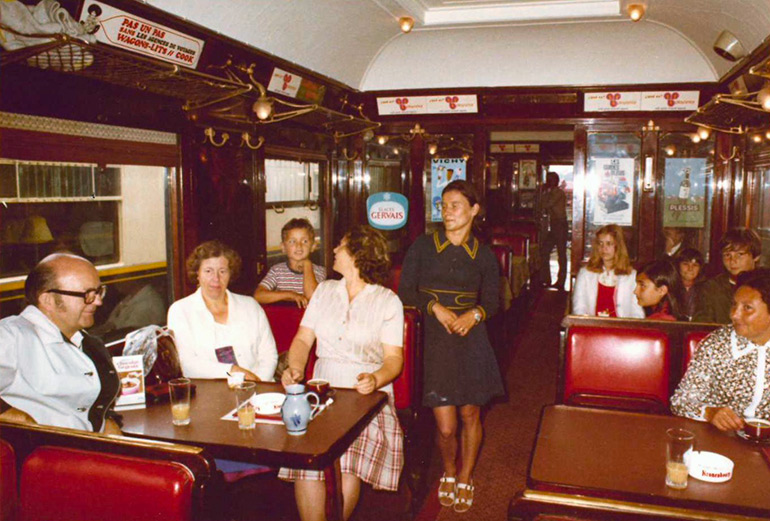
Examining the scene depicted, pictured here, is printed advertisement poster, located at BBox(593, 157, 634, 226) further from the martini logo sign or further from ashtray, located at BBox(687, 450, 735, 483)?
ashtray, located at BBox(687, 450, 735, 483)

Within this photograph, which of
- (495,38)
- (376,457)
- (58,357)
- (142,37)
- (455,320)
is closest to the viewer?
(58,357)

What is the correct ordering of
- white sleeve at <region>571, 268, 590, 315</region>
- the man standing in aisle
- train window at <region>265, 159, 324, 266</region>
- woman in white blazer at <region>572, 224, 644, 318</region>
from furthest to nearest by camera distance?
the man standing in aisle, train window at <region>265, 159, 324, 266</region>, white sleeve at <region>571, 268, 590, 315</region>, woman in white blazer at <region>572, 224, 644, 318</region>

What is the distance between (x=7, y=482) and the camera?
1.79 meters

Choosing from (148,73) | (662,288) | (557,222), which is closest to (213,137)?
(148,73)

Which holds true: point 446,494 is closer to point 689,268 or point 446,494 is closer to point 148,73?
point 689,268

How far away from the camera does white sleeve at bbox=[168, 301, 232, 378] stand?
318 centimetres

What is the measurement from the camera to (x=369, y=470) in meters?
2.93

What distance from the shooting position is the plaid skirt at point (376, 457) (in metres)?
2.92

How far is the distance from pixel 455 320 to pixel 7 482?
2183mm

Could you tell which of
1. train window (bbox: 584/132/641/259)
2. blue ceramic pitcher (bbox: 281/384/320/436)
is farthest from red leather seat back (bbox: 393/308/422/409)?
train window (bbox: 584/132/641/259)

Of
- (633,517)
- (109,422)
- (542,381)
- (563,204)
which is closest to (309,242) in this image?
(109,422)

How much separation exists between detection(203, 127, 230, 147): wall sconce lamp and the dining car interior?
0.06ft

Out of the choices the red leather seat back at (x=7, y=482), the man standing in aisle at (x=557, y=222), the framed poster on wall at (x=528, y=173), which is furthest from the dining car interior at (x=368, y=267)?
the framed poster on wall at (x=528, y=173)

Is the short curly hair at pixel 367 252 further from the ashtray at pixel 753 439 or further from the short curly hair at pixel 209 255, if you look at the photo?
the ashtray at pixel 753 439
